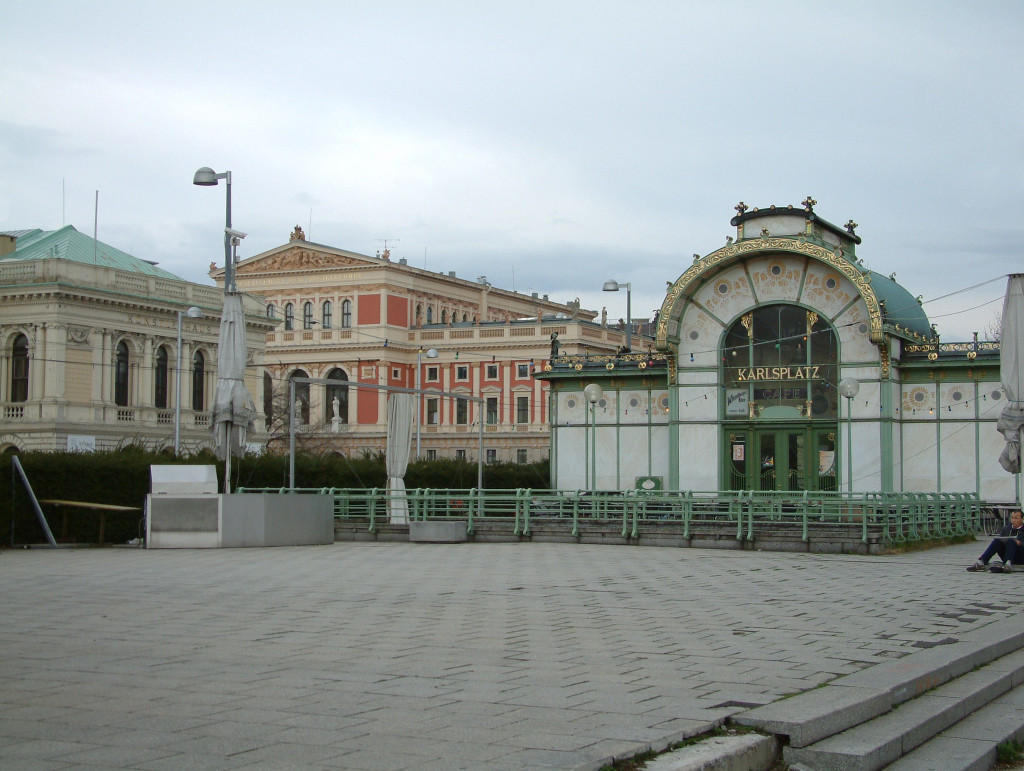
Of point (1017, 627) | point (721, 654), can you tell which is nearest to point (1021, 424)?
point (1017, 627)

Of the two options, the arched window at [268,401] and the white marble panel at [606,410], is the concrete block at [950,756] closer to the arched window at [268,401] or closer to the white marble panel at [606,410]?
the white marble panel at [606,410]

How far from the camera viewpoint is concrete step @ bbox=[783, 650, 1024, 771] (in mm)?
7785

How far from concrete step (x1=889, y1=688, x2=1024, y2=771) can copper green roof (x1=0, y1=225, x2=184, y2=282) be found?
194 ft

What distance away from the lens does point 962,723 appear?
959cm

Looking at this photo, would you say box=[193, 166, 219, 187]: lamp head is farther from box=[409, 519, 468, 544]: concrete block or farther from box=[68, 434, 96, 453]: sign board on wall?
box=[68, 434, 96, 453]: sign board on wall

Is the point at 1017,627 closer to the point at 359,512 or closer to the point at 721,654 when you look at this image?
the point at 721,654

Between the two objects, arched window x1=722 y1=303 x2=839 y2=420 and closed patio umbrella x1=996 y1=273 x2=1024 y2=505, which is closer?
closed patio umbrella x1=996 y1=273 x2=1024 y2=505

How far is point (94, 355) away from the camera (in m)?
60.6

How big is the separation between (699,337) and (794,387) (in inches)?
133

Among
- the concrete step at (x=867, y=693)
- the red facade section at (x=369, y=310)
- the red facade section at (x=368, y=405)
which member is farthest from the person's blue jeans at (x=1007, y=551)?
the red facade section at (x=369, y=310)

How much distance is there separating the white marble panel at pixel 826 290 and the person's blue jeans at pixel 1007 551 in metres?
18.0

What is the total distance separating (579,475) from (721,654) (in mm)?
32268

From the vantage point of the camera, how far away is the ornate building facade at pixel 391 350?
3440 inches

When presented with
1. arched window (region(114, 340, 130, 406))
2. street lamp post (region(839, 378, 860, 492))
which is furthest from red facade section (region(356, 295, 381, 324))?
street lamp post (region(839, 378, 860, 492))
